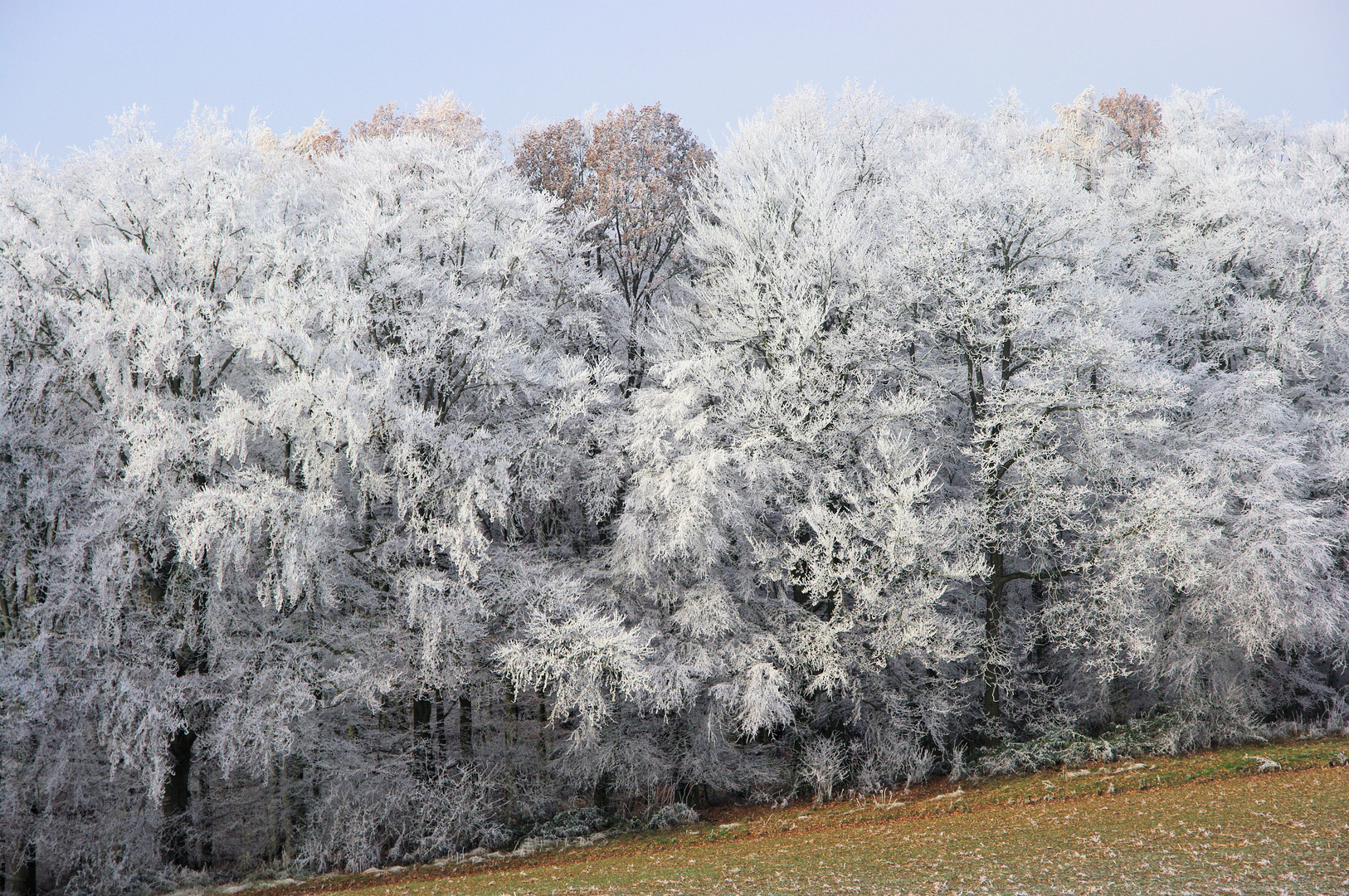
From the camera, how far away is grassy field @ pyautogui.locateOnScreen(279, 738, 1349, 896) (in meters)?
8.53

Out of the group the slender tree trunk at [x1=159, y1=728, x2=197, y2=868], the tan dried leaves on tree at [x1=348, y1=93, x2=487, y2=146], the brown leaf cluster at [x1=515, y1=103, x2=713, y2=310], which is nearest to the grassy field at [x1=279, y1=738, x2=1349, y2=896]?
the slender tree trunk at [x1=159, y1=728, x2=197, y2=868]

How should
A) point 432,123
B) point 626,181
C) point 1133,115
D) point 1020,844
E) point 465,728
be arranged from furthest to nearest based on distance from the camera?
point 1133,115 → point 432,123 → point 626,181 → point 465,728 → point 1020,844

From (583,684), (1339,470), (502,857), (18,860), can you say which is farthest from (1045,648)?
(18,860)

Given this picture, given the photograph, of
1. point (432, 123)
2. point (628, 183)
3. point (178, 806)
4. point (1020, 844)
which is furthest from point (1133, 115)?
point (178, 806)

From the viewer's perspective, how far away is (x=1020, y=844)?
1045 centimetres

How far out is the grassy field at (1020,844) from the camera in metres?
8.53

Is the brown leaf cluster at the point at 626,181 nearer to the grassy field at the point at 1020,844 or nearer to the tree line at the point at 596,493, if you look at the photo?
the tree line at the point at 596,493

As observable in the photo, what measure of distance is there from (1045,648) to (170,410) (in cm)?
1805

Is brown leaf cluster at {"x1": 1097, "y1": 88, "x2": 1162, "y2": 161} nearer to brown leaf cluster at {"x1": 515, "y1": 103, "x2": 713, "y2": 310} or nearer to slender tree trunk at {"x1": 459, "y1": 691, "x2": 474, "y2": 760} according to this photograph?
brown leaf cluster at {"x1": 515, "y1": 103, "x2": 713, "y2": 310}

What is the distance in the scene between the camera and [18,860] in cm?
1288

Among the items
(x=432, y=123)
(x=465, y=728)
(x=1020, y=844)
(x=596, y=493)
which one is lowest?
(x=1020, y=844)

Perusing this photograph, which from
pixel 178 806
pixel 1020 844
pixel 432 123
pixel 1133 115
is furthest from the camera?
pixel 1133 115

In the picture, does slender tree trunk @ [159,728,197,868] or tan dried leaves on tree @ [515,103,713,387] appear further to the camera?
tan dried leaves on tree @ [515,103,713,387]

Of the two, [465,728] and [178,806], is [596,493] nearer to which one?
[465,728]
